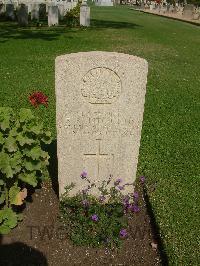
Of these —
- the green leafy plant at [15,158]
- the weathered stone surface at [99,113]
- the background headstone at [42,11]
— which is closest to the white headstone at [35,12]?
the background headstone at [42,11]

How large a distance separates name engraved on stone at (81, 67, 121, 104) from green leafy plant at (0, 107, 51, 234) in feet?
2.39

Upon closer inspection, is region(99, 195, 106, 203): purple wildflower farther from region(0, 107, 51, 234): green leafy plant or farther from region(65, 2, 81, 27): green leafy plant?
region(65, 2, 81, 27): green leafy plant

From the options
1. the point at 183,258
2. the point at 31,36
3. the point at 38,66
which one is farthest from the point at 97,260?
the point at 31,36

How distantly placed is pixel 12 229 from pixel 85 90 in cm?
171

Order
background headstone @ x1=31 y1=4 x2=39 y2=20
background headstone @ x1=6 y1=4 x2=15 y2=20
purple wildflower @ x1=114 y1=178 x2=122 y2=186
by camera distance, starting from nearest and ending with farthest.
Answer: purple wildflower @ x1=114 y1=178 x2=122 y2=186
background headstone @ x1=6 y1=4 x2=15 y2=20
background headstone @ x1=31 y1=4 x2=39 y2=20

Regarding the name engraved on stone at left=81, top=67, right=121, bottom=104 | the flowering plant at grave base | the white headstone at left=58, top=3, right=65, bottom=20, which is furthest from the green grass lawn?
the white headstone at left=58, top=3, right=65, bottom=20

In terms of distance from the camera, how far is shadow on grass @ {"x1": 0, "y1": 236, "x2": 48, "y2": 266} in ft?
12.2

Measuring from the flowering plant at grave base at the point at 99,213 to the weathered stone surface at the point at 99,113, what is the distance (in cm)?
12

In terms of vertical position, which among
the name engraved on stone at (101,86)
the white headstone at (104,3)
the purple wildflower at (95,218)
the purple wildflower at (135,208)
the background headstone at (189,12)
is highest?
the name engraved on stone at (101,86)

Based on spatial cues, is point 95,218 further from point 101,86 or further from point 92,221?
point 101,86

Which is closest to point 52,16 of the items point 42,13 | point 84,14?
point 84,14

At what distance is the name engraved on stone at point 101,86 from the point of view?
3715mm

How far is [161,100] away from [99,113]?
4994 mm

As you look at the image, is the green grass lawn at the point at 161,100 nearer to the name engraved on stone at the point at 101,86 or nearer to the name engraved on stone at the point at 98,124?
the name engraved on stone at the point at 98,124
